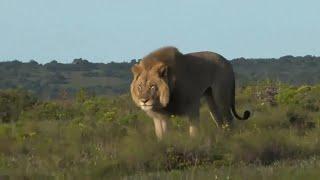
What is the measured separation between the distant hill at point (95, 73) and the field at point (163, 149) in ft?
135

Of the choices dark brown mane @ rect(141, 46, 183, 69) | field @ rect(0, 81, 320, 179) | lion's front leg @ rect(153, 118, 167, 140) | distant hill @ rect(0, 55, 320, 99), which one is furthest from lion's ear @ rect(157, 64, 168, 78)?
distant hill @ rect(0, 55, 320, 99)

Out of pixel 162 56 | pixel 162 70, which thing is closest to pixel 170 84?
pixel 162 70

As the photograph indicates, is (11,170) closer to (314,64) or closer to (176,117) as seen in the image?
(176,117)

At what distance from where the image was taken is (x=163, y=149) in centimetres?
1109

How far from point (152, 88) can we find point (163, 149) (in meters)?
2.20

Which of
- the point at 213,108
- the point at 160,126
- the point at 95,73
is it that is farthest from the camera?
the point at 95,73

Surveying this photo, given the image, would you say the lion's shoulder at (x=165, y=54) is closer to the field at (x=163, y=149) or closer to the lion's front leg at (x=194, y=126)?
the lion's front leg at (x=194, y=126)

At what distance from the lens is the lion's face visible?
512 inches

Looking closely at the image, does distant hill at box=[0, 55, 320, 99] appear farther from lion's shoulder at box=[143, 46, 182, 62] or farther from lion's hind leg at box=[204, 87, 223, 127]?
lion's shoulder at box=[143, 46, 182, 62]

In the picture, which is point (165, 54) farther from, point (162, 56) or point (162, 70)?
point (162, 70)

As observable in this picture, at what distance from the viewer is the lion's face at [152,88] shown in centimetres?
1301

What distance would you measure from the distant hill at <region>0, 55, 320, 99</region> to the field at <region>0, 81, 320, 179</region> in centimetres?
4111

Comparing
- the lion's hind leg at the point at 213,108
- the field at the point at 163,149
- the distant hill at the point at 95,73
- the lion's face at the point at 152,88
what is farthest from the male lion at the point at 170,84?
the distant hill at the point at 95,73

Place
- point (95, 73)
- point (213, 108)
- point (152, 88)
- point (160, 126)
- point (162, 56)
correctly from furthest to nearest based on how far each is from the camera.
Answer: point (95, 73) < point (213, 108) < point (162, 56) < point (160, 126) < point (152, 88)
